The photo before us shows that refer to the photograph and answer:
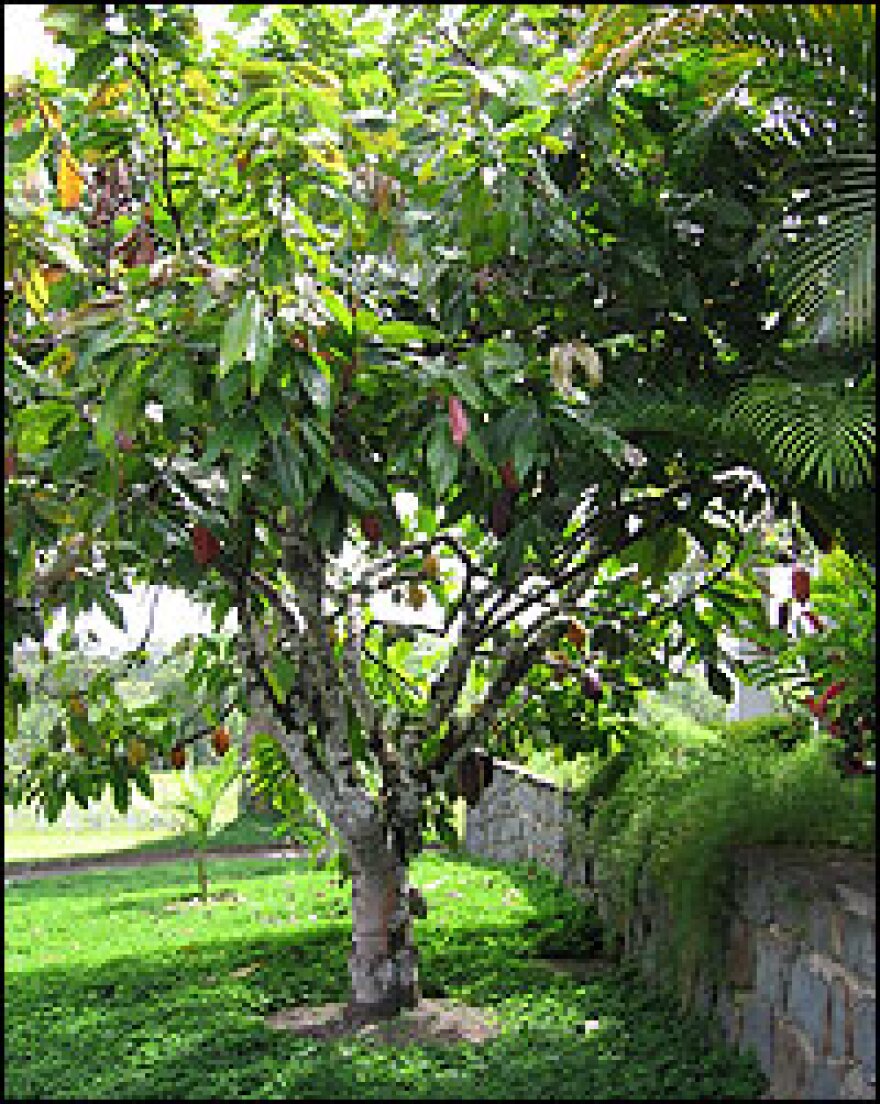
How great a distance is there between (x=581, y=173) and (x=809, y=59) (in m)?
0.73

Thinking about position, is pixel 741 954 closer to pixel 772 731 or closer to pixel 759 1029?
pixel 759 1029

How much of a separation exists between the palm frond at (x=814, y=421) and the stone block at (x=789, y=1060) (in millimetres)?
1374

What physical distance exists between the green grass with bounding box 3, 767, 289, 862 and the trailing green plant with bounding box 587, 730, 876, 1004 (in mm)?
6771

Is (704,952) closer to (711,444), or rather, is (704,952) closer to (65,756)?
(711,444)

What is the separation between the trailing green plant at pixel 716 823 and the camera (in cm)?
341

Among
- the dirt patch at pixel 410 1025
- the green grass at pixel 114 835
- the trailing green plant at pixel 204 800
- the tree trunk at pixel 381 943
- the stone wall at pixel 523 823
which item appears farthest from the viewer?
the green grass at pixel 114 835

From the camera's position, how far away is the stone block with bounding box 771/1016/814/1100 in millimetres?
3205

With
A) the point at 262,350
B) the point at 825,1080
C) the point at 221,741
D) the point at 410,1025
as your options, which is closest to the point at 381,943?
the point at 410,1025

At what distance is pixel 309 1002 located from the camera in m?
4.48

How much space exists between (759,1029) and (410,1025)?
109 cm

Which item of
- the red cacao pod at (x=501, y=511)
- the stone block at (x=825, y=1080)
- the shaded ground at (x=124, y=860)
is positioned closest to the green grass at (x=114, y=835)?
the shaded ground at (x=124, y=860)

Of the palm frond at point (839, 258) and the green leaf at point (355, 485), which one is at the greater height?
the palm frond at point (839, 258)

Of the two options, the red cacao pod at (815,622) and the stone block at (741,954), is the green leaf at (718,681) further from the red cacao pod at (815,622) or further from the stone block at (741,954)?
the stone block at (741,954)

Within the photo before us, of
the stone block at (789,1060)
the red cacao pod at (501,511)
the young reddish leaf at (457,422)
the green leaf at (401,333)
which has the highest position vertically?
the green leaf at (401,333)
